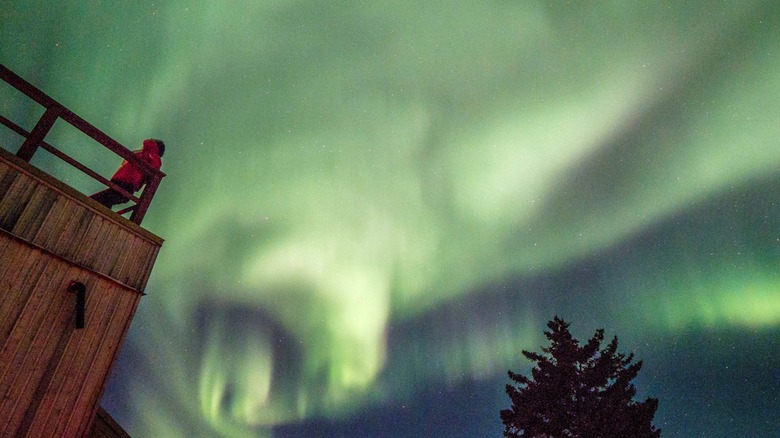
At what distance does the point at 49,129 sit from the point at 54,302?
2923mm

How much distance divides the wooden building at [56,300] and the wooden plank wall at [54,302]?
0.01 m

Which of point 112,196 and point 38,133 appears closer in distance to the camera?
point 38,133

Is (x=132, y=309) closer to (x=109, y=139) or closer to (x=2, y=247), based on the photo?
(x=2, y=247)

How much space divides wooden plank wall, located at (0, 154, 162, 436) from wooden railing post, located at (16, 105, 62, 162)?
0.94 feet

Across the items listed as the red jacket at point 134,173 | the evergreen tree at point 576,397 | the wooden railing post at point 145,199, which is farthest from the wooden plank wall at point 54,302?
the evergreen tree at point 576,397

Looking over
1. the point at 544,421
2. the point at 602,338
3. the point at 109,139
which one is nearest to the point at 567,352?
the point at 602,338

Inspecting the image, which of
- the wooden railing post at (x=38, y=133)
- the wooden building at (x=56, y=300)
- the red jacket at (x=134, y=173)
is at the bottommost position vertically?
the wooden building at (x=56, y=300)

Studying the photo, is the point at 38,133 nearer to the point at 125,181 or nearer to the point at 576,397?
the point at 125,181

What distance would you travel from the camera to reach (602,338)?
21.9 meters

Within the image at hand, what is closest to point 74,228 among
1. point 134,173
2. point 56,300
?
point 56,300

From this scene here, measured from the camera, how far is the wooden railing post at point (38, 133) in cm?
615

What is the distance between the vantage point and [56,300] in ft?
20.2

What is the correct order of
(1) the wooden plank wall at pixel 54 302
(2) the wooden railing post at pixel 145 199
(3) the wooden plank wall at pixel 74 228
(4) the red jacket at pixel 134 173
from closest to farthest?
(1) the wooden plank wall at pixel 54 302
(3) the wooden plank wall at pixel 74 228
(2) the wooden railing post at pixel 145 199
(4) the red jacket at pixel 134 173

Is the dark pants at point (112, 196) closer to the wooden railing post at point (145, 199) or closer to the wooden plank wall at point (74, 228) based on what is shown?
the wooden railing post at point (145, 199)
